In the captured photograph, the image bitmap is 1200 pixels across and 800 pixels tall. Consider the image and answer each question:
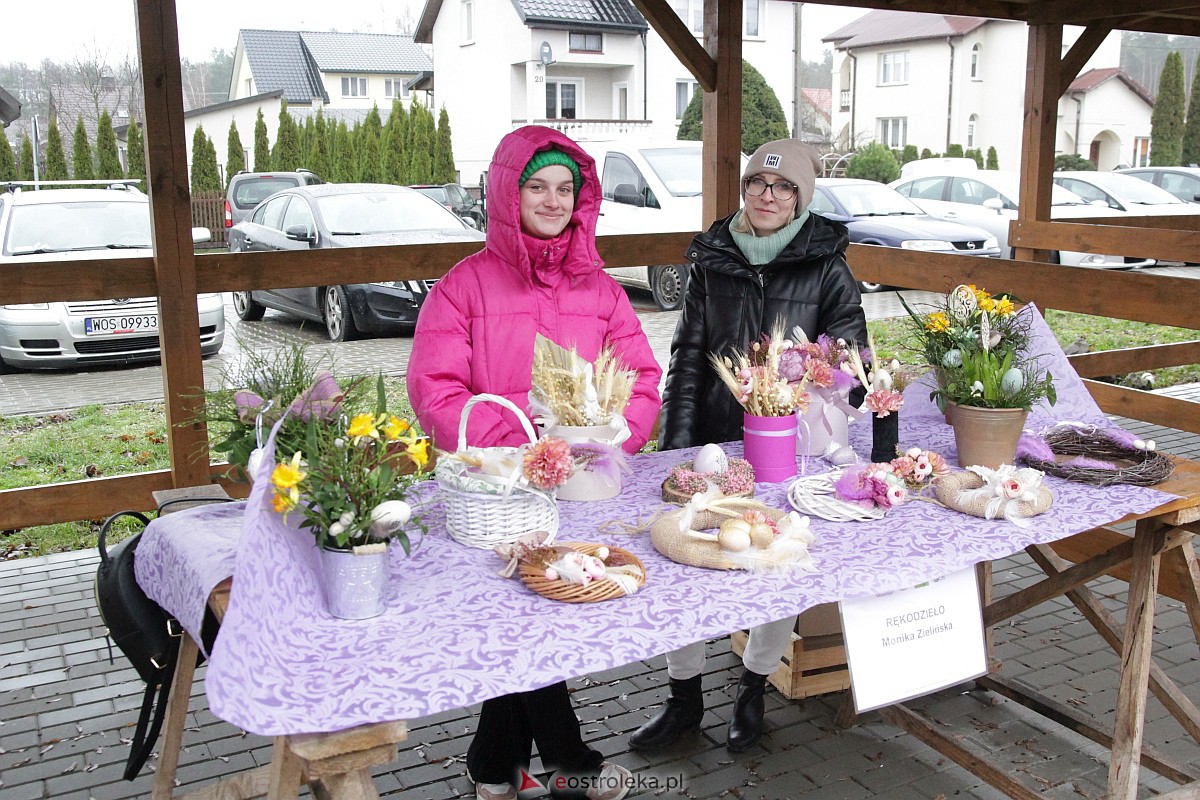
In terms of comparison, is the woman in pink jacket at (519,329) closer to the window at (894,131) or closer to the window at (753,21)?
the window at (753,21)

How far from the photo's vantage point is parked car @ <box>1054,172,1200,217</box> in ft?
53.5

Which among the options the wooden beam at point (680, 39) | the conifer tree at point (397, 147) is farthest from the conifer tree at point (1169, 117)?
the wooden beam at point (680, 39)

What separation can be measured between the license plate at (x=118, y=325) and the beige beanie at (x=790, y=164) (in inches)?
274

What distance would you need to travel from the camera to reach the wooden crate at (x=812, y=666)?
3.20 meters

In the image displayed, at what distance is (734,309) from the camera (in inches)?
119

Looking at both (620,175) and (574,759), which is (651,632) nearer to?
(574,759)

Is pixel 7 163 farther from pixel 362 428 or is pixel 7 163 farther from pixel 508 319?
pixel 362 428

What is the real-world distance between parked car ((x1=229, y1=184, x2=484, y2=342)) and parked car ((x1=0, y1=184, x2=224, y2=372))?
87 centimetres

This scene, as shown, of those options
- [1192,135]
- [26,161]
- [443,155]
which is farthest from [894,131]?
[26,161]

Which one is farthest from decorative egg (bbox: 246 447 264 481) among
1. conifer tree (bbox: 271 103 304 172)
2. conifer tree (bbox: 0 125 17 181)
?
conifer tree (bbox: 271 103 304 172)

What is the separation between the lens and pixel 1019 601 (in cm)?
292

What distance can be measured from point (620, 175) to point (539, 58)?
20.6 m

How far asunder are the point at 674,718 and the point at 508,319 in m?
1.20

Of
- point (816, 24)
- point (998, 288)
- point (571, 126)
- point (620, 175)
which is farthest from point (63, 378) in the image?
point (816, 24)
